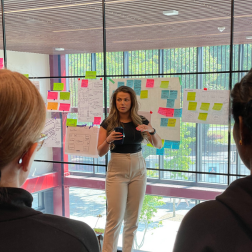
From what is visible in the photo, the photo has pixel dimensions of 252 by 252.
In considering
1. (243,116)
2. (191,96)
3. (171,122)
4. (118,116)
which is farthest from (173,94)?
(243,116)

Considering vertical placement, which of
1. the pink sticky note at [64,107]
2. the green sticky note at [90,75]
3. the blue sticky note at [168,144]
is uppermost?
the green sticky note at [90,75]

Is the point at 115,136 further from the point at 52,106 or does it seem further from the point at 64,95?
the point at 52,106

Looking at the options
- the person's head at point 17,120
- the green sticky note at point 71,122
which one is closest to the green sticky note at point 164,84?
the green sticky note at point 71,122

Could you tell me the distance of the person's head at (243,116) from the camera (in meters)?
0.77

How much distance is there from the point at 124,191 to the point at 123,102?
2.69ft

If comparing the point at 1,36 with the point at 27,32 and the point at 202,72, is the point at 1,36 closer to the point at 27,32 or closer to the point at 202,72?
the point at 27,32

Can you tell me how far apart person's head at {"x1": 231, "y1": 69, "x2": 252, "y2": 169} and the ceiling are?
249 cm

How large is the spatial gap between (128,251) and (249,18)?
8.22 ft

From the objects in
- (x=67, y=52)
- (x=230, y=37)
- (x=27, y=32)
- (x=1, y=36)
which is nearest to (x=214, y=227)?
(x=230, y=37)

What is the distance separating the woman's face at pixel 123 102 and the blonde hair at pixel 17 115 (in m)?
2.23

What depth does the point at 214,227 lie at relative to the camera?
0.69 metres

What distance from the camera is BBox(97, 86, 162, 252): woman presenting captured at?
286cm

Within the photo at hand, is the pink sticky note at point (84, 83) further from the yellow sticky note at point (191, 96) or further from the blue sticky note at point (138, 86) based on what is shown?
the yellow sticky note at point (191, 96)

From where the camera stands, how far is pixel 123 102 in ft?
9.68
